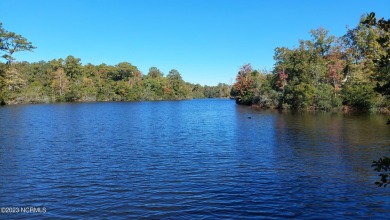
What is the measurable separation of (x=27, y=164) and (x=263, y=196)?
40.4 feet

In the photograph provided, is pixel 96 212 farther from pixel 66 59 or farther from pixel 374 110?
pixel 66 59

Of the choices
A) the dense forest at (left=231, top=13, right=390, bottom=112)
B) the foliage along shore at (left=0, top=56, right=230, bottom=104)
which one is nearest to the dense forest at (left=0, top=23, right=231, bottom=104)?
the foliage along shore at (left=0, top=56, right=230, bottom=104)

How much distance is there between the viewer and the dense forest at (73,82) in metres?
91.7

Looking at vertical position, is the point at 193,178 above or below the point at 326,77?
below

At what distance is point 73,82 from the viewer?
126375mm

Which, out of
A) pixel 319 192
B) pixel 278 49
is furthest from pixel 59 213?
pixel 278 49

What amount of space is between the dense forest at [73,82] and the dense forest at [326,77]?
2678 inches

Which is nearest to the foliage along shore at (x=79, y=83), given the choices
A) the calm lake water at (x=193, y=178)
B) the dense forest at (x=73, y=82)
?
the dense forest at (x=73, y=82)

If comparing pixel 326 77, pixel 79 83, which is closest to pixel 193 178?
pixel 326 77

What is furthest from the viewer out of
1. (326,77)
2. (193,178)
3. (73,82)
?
(73,82)

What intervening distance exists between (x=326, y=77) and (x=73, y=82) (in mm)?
96177

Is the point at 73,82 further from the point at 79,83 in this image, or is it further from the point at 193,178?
the point at 193,178

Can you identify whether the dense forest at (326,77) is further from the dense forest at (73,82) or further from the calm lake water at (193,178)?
the dense forest at (73,82)

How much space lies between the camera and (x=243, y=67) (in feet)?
311
